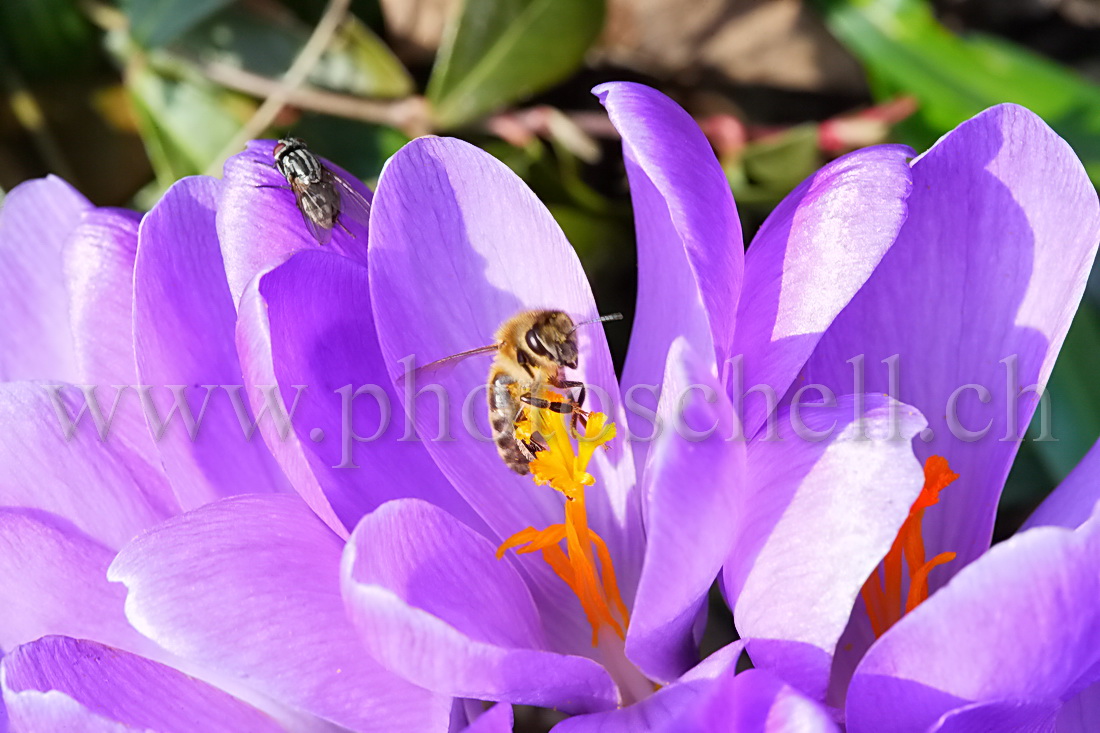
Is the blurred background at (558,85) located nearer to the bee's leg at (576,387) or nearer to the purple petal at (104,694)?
the bee's leg at (576,387)

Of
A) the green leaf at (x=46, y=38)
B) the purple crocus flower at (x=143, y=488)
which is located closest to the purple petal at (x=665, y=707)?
the purple crocus flower at (x=143, y=488)

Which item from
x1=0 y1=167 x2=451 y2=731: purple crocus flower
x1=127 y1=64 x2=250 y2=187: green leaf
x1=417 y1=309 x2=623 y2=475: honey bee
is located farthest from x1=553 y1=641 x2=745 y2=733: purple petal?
x1=127 y1=64 x2=250 y2=187: green leaf

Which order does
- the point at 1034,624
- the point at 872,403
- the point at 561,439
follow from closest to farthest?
the point at 1034,624 < the point at 872,403 < the point at 561,439

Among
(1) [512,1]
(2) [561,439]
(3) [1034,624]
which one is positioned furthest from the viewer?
(1) [512,1]

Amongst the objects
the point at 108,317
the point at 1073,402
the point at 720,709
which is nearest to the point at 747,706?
the point at 720,709

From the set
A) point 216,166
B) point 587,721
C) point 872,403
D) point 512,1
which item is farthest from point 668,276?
point 216,166

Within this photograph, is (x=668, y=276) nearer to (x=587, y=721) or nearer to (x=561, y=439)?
(x=561, y=439)

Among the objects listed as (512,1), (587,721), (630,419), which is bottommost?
(587,721)
